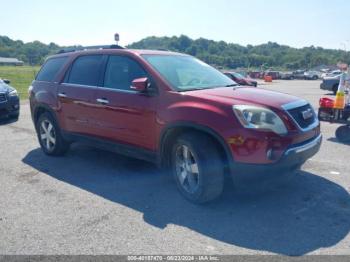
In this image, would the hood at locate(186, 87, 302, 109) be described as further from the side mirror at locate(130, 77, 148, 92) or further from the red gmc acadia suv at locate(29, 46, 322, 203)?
the side mirror at locate(130, 77, 148, 92)

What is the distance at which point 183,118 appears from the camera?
161 inches

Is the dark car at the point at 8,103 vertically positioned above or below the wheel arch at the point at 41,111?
below

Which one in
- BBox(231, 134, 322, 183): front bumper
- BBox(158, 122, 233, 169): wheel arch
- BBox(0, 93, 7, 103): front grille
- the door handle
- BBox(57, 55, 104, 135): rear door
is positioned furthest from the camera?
BBox(0, 93, 7, 103): front grille

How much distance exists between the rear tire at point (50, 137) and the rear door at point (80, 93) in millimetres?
337

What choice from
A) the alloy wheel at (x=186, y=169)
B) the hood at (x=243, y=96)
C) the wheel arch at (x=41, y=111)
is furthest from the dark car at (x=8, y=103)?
the hood at (x=243, y=96)

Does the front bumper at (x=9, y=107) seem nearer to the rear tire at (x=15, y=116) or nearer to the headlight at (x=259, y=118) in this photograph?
the rear tire at (x=15, y=116)

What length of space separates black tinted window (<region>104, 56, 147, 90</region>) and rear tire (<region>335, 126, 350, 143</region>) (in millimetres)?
4634

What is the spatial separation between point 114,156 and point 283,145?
3.41 m

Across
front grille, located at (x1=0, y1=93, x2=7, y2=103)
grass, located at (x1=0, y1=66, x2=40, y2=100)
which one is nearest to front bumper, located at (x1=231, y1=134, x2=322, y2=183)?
front grille, located at (x1=0, y1=93, x2=7, y2=103)

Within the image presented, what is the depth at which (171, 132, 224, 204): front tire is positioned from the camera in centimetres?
393

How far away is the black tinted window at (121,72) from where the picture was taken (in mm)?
4781

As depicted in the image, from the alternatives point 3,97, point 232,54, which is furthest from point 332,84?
point 232,54

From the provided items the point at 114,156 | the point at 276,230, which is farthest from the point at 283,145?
the point at 114,156

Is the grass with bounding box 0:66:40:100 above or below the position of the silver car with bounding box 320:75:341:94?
below
